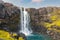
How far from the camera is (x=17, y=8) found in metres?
7.31

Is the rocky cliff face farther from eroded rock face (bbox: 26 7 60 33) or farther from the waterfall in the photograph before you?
the waterfall

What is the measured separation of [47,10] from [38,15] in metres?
0.35

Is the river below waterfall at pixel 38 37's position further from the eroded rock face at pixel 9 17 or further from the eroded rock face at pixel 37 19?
the eroded rock face at pixel 9 17

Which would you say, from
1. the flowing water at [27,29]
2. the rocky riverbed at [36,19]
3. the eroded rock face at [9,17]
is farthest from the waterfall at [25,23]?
the eroded rock face at [9,17]

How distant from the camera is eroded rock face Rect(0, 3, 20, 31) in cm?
711

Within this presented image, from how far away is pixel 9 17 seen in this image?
7.17 meters

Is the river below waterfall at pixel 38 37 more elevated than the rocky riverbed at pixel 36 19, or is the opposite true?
the rocky riverbed at pixel 36 19

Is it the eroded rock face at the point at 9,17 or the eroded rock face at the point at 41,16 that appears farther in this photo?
the eroded rock face at the point at 41,16

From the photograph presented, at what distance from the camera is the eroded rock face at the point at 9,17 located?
23.3 feet

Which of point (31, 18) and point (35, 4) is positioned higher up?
point (35, 4)

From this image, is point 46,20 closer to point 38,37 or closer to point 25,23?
point 38,37

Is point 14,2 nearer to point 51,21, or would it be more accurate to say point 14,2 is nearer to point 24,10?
point 24,10

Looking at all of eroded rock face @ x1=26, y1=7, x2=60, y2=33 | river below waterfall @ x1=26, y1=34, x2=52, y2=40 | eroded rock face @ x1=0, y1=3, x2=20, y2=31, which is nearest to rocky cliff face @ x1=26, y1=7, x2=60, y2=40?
eroded rock face @ x1=26, y1=7, x2=60, y2=33

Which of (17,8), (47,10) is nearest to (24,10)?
(17,8)
